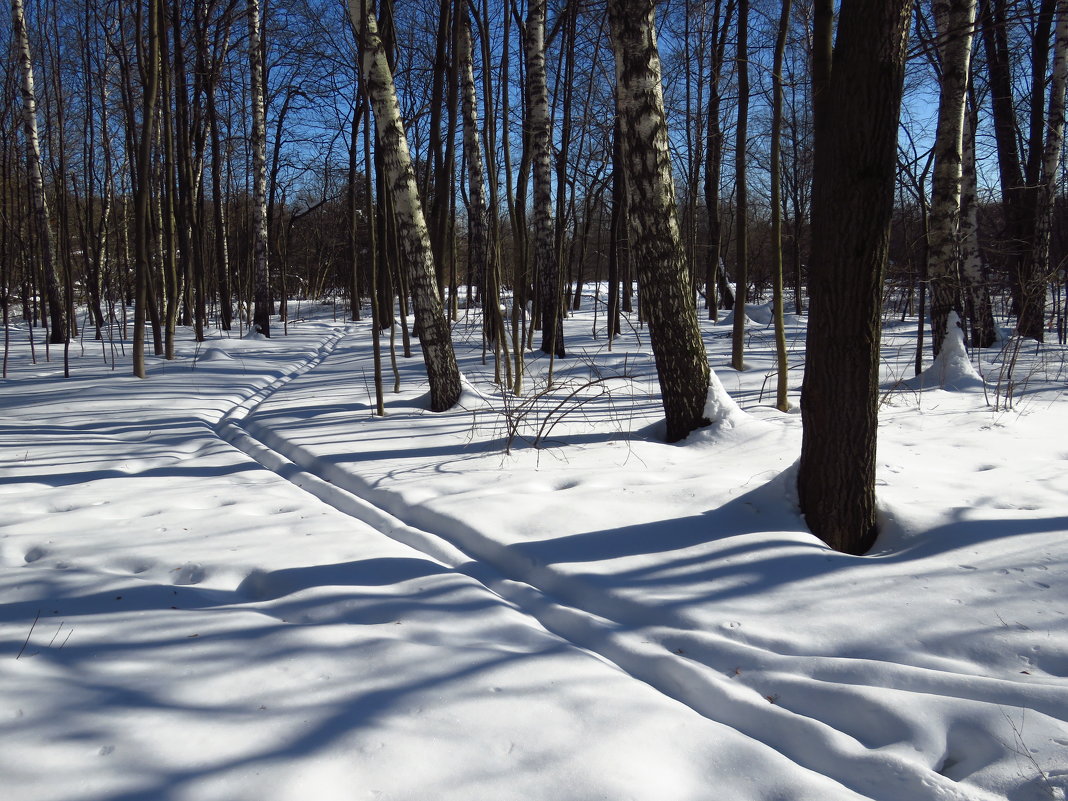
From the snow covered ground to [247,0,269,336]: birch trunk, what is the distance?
10.2 metres

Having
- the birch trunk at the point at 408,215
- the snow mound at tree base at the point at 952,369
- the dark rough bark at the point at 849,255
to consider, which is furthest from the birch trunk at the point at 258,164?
the dark rough bark at the point at 849,255

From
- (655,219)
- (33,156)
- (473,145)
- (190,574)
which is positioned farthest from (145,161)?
(190,574)

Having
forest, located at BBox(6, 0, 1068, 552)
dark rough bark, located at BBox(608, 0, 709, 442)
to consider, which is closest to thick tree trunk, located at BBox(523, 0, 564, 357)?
forest, located at BBox(6, 0, 1068, 552)

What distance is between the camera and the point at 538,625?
252cm

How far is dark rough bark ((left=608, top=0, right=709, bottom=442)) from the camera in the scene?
4.38m

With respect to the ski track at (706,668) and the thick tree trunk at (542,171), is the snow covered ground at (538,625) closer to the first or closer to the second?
the ski track at (706,668)

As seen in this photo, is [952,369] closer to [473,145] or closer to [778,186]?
[778,186]

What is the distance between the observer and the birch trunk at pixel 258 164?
42.8ft

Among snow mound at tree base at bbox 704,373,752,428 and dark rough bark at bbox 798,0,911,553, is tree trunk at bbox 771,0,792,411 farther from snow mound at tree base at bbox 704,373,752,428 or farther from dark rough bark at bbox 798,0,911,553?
dark rough bark at bbox 798,0,911,553

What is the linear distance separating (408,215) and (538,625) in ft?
14.4

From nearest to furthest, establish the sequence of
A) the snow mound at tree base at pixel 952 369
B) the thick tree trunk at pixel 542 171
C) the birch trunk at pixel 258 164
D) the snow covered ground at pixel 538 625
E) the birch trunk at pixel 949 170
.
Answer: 1. the snow covered ground at pixel 538 625
2. the snow mound at tree base at pixel 952 369
3. the birch trunk at pixel 949 170
4. the thick tree trunk at pixel 542 171
5. the birch trunk at pixel 258 164

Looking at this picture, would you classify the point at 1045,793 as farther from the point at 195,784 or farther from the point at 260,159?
the point at 260,159

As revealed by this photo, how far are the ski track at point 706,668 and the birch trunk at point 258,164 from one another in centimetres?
1227

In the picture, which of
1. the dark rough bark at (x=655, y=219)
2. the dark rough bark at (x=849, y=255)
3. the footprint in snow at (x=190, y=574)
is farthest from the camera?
the dark rough bark at (x=655, y=219)
